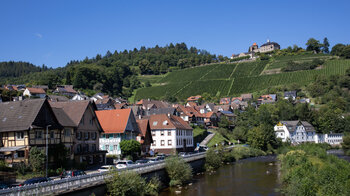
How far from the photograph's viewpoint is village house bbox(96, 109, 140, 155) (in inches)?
2120

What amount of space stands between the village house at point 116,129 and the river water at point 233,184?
1364 centimetres

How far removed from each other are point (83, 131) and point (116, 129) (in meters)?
10.2

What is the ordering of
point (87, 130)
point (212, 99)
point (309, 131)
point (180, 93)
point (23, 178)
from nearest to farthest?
point (23, 178) → point (87, 130) → point (309, 131) → point (212, 99) → point (180, 93)

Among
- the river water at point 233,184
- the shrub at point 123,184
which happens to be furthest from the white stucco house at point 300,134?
the shrub at point 123,184

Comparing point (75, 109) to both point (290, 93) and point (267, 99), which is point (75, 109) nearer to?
point (267, 99)

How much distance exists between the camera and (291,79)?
532 ft

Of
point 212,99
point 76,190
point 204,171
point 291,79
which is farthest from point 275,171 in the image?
point 291,79

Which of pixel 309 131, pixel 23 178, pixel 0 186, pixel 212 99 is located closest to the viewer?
pixel 0 186

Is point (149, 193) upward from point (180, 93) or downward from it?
downward

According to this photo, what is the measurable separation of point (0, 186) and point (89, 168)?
17.2 m

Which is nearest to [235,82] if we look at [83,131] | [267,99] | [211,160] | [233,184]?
[267,99]

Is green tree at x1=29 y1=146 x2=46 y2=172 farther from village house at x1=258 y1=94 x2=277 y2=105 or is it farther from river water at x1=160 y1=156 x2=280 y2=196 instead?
village house at x1=258 y1=94 x2=277 y2=105

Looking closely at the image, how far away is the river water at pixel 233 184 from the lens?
3772 cm

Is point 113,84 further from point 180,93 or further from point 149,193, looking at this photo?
point 149,193
